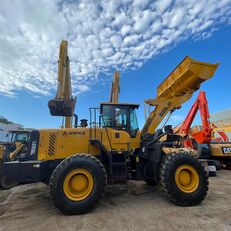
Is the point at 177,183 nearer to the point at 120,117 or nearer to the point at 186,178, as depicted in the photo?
the point at 186,178

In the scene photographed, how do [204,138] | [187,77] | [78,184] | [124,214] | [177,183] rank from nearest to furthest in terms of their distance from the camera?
[124,214] < [78,184] < [177,183] < [187,77] < [204,138]

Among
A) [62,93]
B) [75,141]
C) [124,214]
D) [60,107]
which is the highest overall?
[62,93]

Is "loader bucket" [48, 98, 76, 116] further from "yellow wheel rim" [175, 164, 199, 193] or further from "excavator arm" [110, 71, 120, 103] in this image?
"yellow wheel rim" [175, 164, 199, 193]

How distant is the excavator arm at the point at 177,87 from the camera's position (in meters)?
6.00

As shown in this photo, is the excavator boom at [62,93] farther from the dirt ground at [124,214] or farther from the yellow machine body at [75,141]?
the dirt ground at [124,214]

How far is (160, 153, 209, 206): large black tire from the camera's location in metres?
5.36

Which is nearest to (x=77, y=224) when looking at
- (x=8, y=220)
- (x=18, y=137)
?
(x=8, y=220)

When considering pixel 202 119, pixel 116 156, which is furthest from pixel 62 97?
pixel 202 119

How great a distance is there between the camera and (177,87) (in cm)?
665

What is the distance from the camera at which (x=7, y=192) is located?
7.17 meters

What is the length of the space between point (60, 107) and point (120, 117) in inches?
160

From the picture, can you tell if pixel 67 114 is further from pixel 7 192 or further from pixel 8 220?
pixel 8 220

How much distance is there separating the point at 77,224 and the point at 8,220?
1553 millimetres

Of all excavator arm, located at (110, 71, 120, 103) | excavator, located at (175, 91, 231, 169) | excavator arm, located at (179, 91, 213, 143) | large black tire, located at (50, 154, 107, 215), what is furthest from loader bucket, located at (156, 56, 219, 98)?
excavator arm, located at (179, 91, 213, 143)
